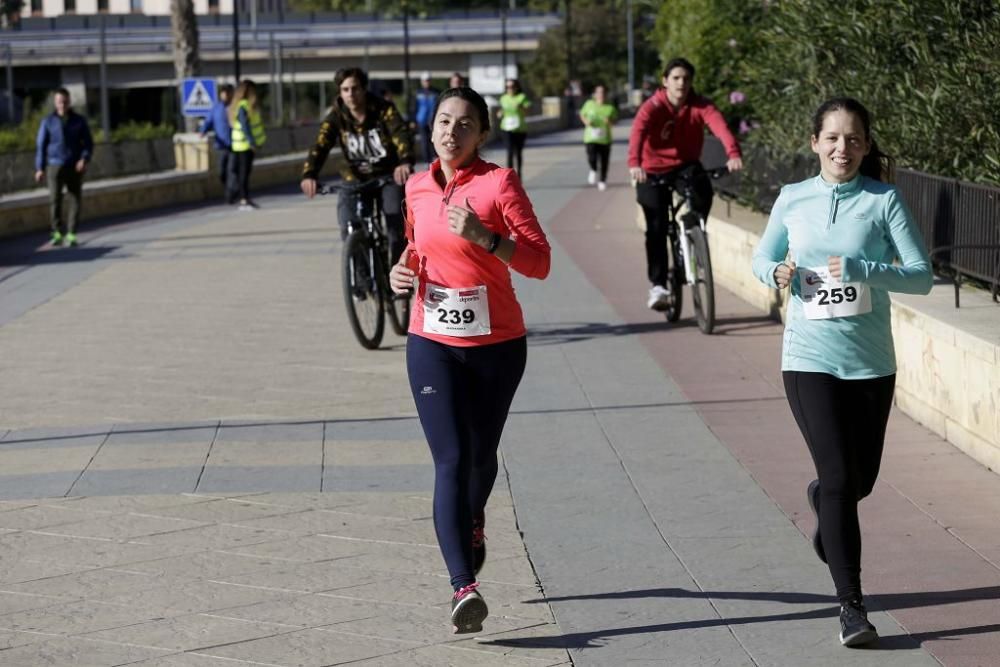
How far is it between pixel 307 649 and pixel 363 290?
6.08m

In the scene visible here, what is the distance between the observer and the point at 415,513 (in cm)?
683

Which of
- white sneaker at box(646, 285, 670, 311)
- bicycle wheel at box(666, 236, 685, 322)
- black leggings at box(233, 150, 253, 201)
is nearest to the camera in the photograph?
bicycle wheel at box(666, 236, 685, 322)

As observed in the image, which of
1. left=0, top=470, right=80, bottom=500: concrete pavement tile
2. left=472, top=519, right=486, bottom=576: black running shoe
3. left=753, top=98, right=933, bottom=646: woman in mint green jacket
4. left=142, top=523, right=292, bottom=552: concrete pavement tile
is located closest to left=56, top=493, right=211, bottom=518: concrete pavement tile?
left=0, top=470, right=80, bottom=500: concrete pavement tile

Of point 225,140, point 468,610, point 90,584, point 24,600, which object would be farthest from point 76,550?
point 225,140

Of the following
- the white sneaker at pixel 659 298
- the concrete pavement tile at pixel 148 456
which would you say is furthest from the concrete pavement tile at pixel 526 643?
the white sneaker at pixel 659 298

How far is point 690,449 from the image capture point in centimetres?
797

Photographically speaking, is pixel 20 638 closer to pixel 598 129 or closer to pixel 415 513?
pixel 415 513

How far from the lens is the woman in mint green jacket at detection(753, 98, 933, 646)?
202 inches

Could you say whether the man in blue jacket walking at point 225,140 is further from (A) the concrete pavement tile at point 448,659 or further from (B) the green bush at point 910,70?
(A) the concrete pavement tile at point 448,659

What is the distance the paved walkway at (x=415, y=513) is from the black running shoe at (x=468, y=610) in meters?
0.10

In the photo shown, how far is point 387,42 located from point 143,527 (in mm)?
81922

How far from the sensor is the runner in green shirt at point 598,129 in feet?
88.9

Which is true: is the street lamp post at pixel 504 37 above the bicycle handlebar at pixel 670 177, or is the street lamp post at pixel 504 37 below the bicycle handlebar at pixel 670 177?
above

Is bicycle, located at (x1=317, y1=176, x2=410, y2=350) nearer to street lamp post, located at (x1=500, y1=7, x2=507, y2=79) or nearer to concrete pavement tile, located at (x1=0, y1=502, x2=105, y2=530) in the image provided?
concrete pavement tile, located at (x1=0, y1=502, x2=105, y2=530)
